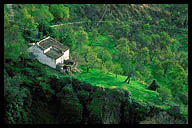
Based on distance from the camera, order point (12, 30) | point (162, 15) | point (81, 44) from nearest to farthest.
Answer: point (12, 30) → point (81, 44) → point (162, 15)

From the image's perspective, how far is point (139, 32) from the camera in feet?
384

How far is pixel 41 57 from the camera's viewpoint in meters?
61.9

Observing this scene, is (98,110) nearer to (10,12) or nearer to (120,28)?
(10,12)

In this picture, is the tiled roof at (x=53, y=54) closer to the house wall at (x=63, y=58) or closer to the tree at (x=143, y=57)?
the house wall at (x=63, y=58)

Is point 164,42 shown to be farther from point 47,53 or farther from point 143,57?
point 47,53

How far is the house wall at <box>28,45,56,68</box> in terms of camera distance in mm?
61312

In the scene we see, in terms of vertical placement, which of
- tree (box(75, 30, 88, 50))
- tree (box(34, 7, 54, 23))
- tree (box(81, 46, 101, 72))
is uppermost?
tree (box(34, 7, 54, 23))

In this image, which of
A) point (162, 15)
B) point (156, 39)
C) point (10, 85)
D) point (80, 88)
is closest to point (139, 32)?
point (156, 39)

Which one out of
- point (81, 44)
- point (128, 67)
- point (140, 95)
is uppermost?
point (81, 44)

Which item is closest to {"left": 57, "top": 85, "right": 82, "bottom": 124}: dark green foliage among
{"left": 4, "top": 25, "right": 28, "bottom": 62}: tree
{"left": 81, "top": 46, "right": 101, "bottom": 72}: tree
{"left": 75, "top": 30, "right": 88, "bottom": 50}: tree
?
{"left": 81, "top": 46, "right": 101, "bottom": 72}: tree

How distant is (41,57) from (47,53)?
1.89m

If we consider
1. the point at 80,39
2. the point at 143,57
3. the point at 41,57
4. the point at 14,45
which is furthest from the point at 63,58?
the point at 143,57

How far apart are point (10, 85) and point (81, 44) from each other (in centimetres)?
3362

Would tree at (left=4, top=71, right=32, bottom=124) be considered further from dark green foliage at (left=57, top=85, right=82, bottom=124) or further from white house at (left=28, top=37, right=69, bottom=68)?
white house at (left=28, top=37, right=69, bottom=68)
